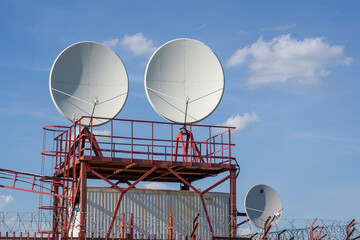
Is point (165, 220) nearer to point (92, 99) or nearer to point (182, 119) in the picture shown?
point (182, 119)

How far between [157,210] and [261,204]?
7097mm

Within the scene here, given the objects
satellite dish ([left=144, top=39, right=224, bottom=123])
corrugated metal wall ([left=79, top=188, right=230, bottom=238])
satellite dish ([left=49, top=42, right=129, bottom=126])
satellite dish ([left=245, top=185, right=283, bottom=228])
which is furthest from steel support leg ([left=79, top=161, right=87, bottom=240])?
satellite dish ([left=245, top=185, right=283, bottom=228])

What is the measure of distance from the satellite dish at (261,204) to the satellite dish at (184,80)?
6070mm

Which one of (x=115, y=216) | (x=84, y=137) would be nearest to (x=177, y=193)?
(x=115, y=216)

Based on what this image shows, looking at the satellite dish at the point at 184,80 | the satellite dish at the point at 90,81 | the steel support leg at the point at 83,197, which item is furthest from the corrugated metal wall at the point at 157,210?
the satellite dish at the point at 90,81

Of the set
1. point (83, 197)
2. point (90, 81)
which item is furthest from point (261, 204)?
point (90, 81)

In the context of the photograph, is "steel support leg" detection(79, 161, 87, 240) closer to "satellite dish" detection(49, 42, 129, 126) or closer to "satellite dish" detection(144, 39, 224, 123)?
"satellite dish" detection(49, 42, 129, 126)

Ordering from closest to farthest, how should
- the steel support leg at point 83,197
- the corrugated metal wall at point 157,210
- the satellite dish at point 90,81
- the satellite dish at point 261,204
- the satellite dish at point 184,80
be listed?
the steel support leg at point 83,197 < the corrugated metal wall at point 157,210 < the satellite dish at point 90,81 < the satellite dish at point 184,80 < the satellite dish at point 261,204

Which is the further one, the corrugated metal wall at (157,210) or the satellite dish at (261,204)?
the satellite dish at (261,204)

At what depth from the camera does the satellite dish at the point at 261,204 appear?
38750 millimetres

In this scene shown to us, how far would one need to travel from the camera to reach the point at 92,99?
3850cm

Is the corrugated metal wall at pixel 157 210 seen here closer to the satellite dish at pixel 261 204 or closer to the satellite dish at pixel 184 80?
the satellite dish at pixel 261 204

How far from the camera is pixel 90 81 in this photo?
3866 centimetres

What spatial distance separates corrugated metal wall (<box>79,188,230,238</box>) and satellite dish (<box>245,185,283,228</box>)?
1504 mm
